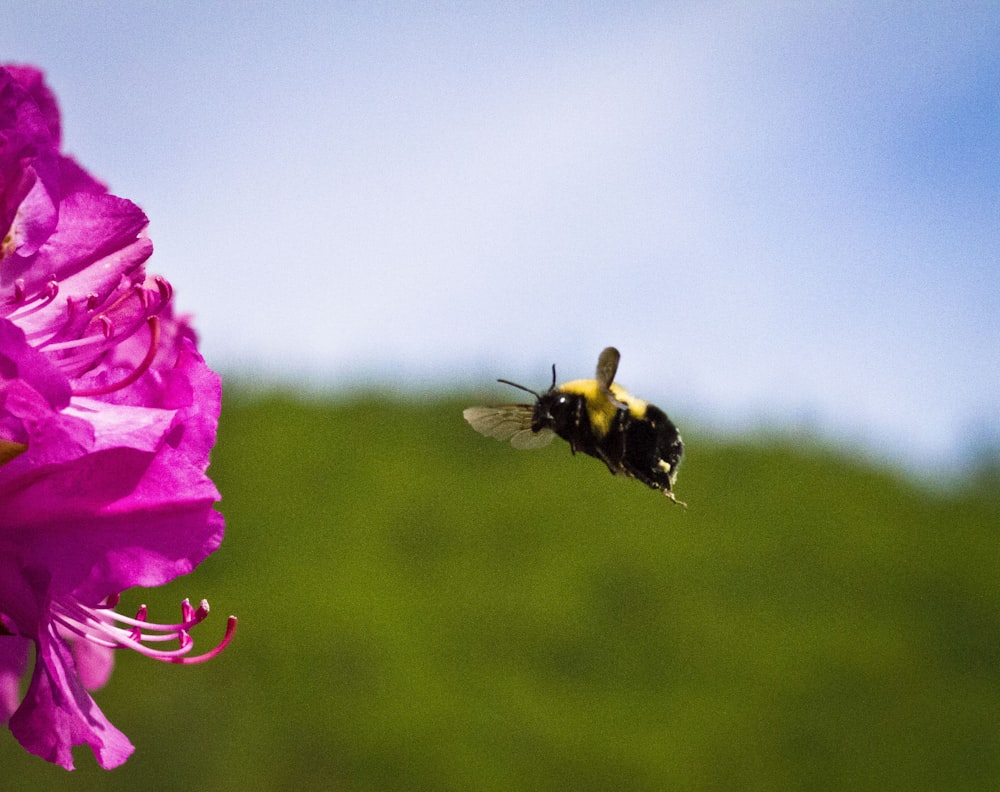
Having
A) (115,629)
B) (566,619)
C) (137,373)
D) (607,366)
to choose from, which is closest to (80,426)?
(137,373)

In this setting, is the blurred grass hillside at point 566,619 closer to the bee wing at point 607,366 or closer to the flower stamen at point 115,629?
the bee wing at point 607,366

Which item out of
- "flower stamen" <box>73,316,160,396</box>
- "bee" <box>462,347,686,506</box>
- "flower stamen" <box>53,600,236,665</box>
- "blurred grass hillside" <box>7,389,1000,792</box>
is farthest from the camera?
"blurred grass hillside" <box>7,389,1000,792</box>

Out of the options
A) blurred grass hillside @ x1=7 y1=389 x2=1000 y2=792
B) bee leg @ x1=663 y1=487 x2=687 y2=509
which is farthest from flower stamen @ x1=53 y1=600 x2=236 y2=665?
blurred grass hillside @ x1=7 y1=389 x2=1000 y2=792

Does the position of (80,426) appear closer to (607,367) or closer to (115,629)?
(115,629)

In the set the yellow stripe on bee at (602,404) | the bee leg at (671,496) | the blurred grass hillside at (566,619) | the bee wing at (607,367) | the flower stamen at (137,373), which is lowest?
the blurred grass hillside at (566,619)

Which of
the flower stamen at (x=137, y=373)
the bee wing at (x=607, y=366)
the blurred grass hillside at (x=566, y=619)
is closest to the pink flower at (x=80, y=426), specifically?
the flower stamen at (x=137, y=373)

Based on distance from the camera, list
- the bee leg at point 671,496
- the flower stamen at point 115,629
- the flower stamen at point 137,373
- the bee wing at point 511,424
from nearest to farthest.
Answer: the flower stamen at point 137,373, the flower stamen at point 115,629, the bee leg at point 671,496, the bee wing at point 511,424

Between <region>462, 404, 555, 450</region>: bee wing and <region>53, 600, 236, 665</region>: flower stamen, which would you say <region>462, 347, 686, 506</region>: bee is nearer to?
<region>462, 404, 555, 450</region>: bee wing

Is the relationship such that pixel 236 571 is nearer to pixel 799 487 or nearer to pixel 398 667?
pixel 398 667

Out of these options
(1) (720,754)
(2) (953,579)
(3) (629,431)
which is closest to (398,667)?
(1) (720,754)
